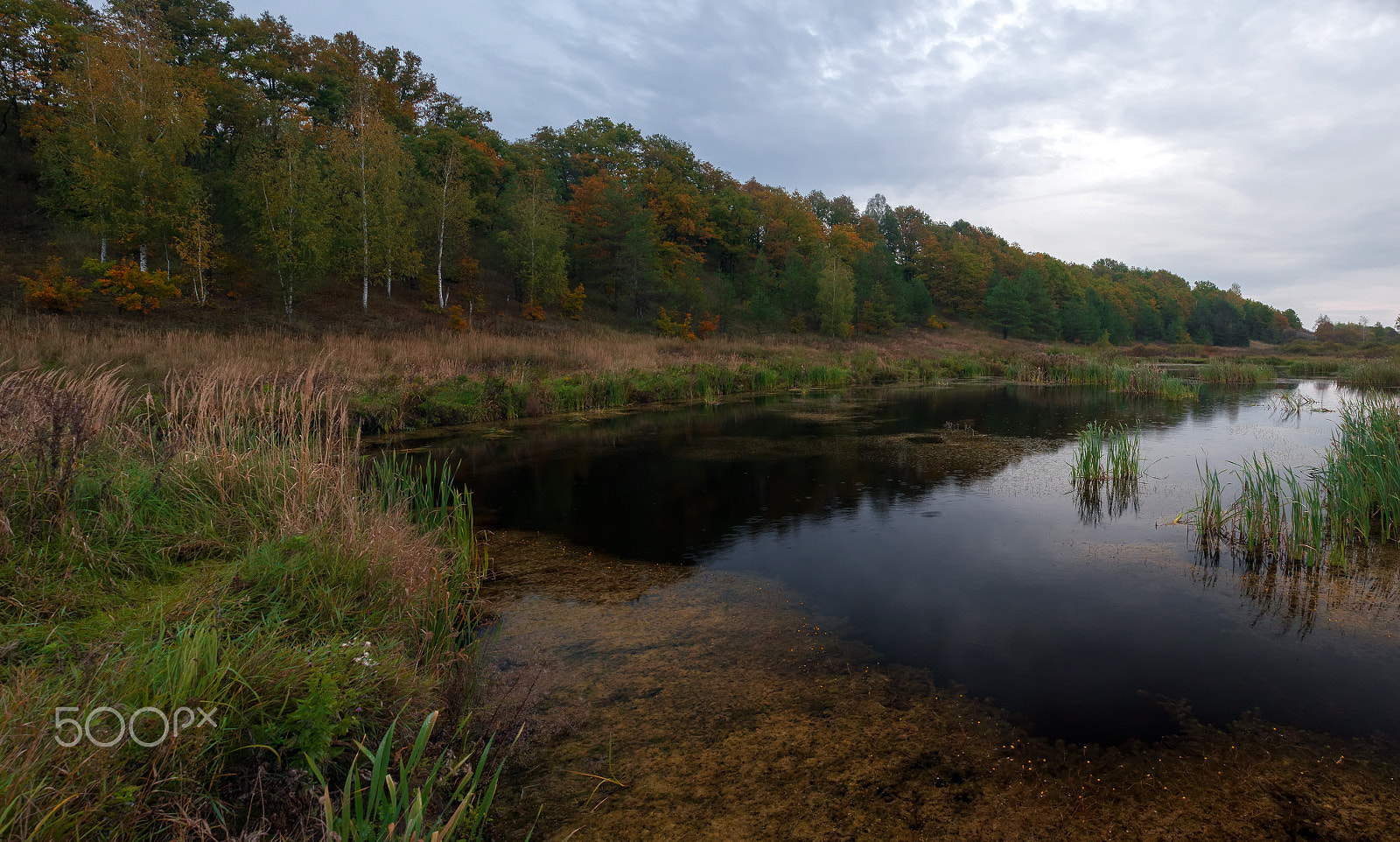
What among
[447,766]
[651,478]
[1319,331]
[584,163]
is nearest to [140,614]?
[447,766]

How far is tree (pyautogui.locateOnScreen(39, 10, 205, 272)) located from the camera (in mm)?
21062

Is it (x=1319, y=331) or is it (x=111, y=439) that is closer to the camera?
(x=111, y=439)

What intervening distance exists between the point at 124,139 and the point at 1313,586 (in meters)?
31.0

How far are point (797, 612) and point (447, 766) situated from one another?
2919mm

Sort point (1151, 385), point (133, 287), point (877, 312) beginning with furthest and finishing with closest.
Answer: point (877, 312), point (1151, 385), point (133, 287)

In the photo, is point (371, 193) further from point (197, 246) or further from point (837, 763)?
point (837, 763)

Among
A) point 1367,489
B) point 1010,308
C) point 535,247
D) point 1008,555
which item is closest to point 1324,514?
point 1367,489

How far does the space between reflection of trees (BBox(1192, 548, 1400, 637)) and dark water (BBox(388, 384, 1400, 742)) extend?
2cm

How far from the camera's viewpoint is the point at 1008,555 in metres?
6.44

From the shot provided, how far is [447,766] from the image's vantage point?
2752 mm

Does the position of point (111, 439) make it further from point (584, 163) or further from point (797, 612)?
point (584, 163)

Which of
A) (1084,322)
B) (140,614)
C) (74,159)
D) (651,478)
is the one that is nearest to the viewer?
(140,614)

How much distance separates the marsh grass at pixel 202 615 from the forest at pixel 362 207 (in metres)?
21.9

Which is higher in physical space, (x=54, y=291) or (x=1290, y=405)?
(x=54, y=291)
